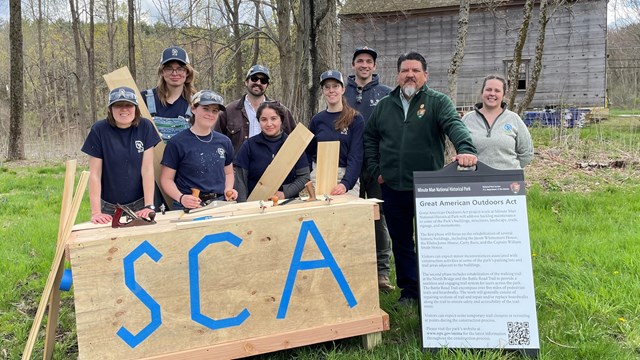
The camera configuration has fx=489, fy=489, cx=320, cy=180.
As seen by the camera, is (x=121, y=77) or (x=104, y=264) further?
(x=121, y=77)

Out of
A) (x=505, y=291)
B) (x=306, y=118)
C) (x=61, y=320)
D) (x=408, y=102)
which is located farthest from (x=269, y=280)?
(x=306, y=118)

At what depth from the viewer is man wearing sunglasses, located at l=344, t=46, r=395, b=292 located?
14.0 feet

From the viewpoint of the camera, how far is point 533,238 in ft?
17.8

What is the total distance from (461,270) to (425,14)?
20.3 m

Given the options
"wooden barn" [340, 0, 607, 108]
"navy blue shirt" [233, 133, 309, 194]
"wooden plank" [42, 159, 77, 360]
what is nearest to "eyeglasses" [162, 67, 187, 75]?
"navy blue shirt" [233, 133, 309, 194]

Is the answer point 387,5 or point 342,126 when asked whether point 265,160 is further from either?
point 387,5

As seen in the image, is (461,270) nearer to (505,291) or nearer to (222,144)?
(505,291)

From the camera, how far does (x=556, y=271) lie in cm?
444

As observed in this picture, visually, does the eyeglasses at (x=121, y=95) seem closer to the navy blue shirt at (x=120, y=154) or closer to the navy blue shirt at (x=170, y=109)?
the navy blue shirt at (x=120, y=154)

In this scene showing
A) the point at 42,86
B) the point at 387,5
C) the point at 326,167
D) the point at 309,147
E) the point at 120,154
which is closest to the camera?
the point at 120,154

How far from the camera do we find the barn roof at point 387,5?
20.8 m

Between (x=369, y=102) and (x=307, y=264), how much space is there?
2053 mm

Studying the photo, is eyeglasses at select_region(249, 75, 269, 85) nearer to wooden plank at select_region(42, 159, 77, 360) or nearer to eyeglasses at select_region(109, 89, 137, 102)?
eyeglasses at select_region(109, 89, 137, 102)

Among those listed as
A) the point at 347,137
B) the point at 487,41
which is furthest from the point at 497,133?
the point at 487,41
